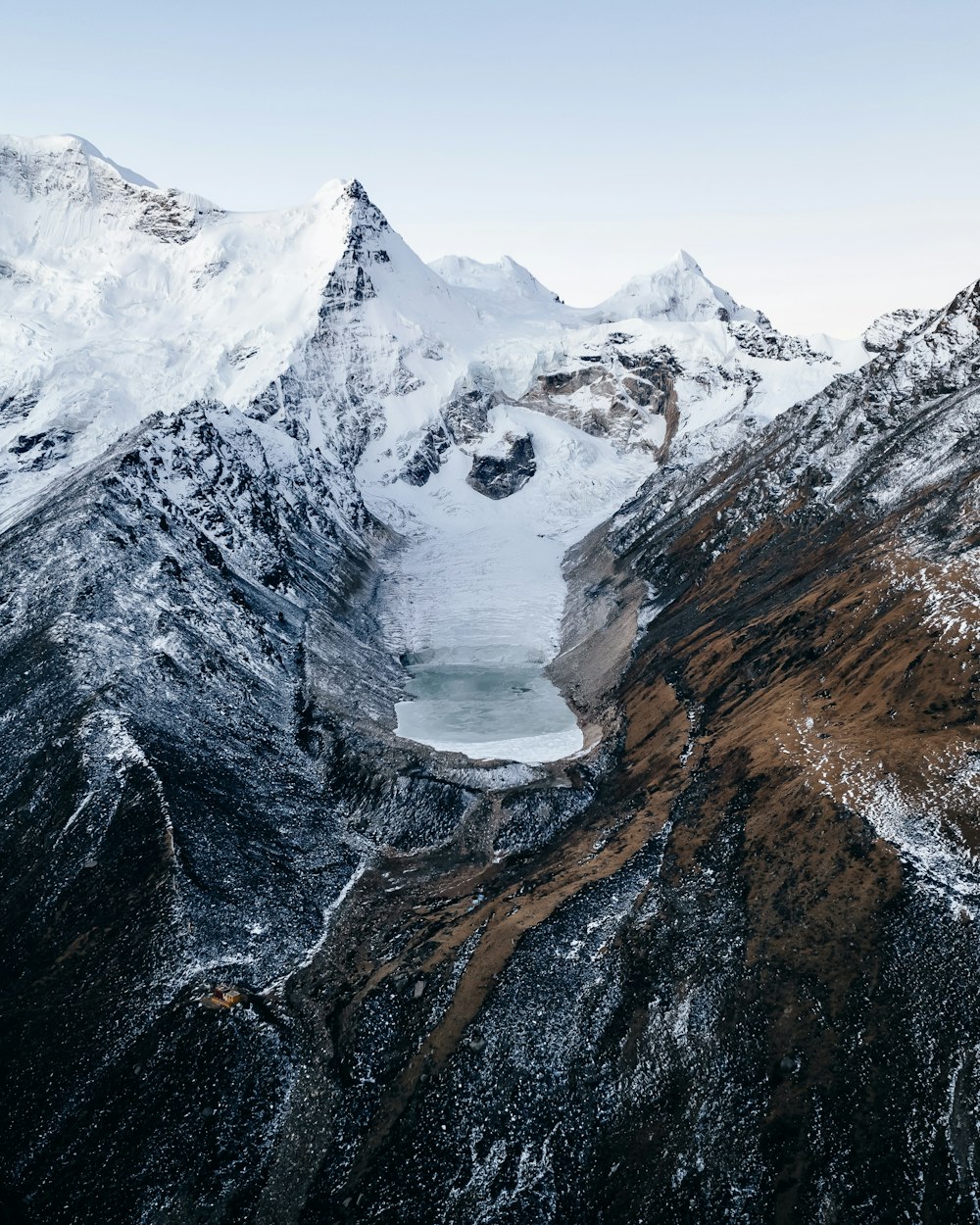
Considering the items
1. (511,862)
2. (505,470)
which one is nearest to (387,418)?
(505,470)

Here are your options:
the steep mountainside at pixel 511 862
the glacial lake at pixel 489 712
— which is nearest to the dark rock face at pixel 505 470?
the steep mountainside at pixel 511 862

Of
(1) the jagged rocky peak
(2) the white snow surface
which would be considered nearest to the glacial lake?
(2) the white snow surface

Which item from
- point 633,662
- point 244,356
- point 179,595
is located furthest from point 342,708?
point 244,356

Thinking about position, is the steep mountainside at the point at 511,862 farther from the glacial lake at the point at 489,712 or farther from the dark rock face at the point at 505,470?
the dark rock face at the point at 505,470

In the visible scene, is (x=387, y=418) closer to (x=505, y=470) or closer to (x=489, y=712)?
(x=505, y=470)

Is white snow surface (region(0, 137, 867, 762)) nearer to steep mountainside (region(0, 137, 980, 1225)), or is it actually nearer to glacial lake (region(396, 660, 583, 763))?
glacial lake (region(396, 660, 583, 763))

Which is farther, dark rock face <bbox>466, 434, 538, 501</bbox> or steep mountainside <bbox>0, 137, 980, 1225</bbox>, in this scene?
dark rock face <bbox>466, 434, 538, 501</bbox>
